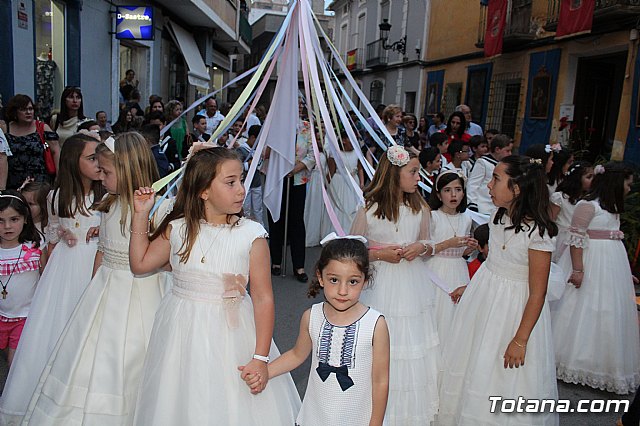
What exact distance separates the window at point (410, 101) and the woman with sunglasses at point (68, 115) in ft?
56.9

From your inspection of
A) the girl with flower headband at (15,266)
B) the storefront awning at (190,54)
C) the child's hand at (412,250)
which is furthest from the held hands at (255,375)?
the storefront awning at (190,54)

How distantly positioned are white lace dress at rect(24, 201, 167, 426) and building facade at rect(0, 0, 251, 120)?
5.78m

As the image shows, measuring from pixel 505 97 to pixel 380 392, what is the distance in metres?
14.7

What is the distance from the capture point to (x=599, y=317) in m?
4.38

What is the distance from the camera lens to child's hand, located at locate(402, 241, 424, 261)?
3417 millimetres

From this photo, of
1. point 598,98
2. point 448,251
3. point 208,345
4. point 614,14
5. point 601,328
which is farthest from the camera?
point 598,98

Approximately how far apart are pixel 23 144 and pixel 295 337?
349 centimetres

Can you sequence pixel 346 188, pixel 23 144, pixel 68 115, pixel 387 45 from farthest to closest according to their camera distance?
pixel 387 45, pixel 346 188, pixel 68 115, pixel 23 144

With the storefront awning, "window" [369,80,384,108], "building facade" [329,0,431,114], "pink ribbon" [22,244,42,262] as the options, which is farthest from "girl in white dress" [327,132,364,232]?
"window" [369,80,384,108]

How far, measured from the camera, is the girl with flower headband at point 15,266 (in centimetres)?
371

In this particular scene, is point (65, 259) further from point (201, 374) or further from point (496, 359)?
point (496, 359)

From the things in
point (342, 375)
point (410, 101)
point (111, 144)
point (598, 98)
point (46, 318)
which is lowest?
point (46, 318)

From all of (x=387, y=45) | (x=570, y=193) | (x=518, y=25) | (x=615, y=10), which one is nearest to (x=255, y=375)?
(x=570, y=193)

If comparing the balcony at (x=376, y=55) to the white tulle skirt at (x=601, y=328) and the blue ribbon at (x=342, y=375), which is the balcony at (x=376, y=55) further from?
the blue ribbon at (x=342, y=375)
